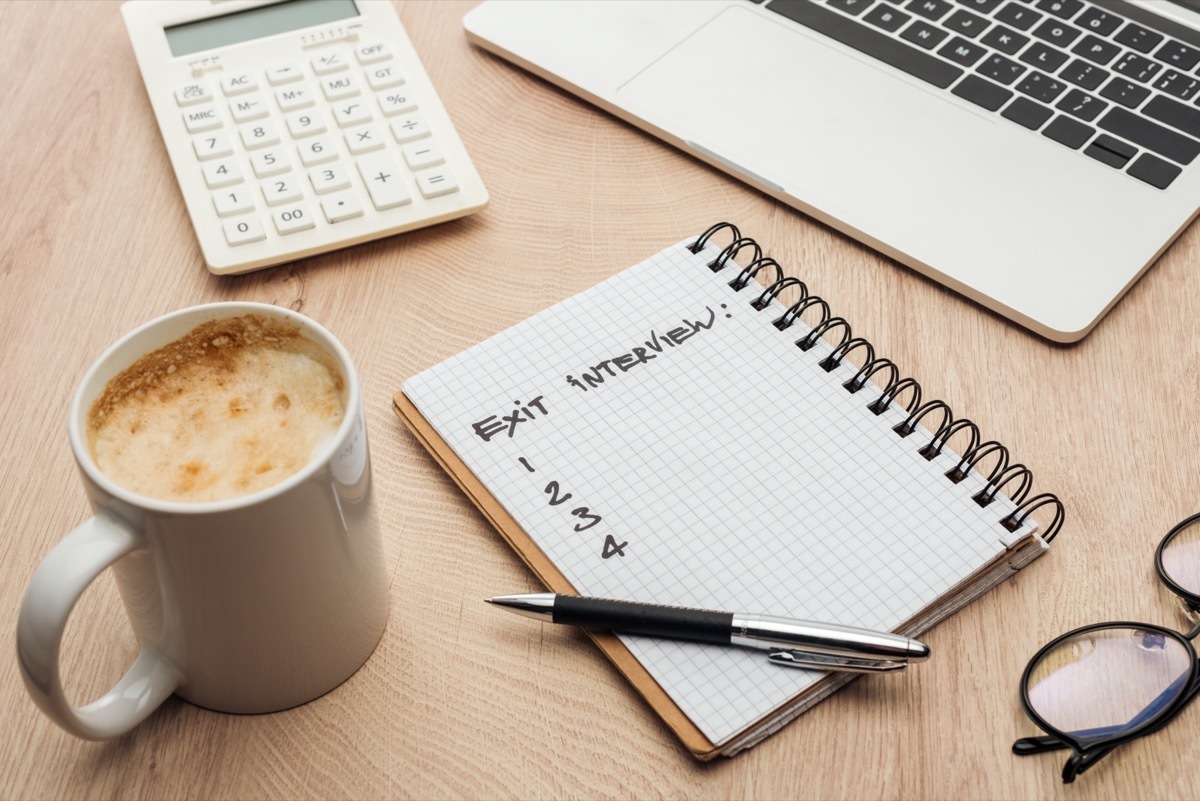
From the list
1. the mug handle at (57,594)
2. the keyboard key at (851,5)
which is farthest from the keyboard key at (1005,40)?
the mug handle at (57,594)

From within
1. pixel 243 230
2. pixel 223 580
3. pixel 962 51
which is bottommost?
pixel 243 230

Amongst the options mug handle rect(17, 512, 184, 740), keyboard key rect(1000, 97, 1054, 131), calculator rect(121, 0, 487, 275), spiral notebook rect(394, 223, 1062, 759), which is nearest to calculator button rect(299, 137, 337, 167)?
calculator rect(121, 0, 487, 275)

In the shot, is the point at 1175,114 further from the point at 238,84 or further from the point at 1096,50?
the point at 238,84

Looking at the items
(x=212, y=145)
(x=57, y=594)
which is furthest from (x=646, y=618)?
(x=212, y=145)

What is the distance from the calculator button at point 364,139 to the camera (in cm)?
81

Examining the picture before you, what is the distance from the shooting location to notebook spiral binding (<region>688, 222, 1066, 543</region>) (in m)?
0.64

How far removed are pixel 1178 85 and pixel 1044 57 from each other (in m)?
0.10

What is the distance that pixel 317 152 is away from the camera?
0.80 meters

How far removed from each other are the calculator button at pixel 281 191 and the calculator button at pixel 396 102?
10cm

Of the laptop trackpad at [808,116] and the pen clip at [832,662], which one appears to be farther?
the laptop trackpad at [808,116]

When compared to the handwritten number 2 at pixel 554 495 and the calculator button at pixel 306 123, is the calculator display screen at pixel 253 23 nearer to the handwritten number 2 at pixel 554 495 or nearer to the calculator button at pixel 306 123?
the calculator button at pixel 306 123

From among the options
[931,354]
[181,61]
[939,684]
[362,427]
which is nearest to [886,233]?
[931,354]

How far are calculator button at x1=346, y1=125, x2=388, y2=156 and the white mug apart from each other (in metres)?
0.32

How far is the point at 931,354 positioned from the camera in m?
0.74
